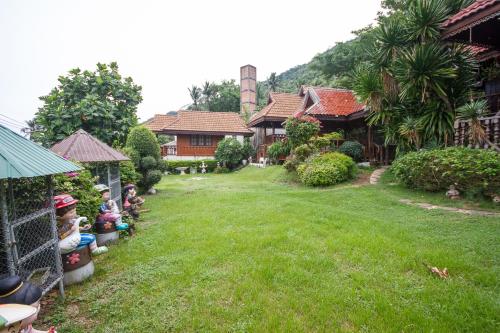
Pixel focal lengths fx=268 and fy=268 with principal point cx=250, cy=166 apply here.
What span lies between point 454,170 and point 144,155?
10.7 metres

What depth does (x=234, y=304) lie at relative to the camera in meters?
3.12

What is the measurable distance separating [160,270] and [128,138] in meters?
8.50

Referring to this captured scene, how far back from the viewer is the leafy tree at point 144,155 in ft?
35.8

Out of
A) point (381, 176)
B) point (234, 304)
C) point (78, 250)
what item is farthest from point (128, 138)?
point (381, 176)

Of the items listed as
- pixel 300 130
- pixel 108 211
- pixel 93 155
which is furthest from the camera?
pixel 300 130

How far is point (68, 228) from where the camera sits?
4.04 m

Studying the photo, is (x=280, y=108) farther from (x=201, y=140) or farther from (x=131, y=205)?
(x=131, y=205)

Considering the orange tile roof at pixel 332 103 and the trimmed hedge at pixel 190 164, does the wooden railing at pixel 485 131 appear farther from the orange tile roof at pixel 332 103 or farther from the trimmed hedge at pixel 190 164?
the trimmed hedge at pixel 190 164

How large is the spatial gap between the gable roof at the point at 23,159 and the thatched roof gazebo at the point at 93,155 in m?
2.57

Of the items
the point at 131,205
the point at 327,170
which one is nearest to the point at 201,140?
the point at 327,170

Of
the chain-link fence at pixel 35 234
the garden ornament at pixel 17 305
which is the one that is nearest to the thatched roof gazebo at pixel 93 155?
the chain-link fence at pixel 35 234

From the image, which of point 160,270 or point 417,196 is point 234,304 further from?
point 417,196

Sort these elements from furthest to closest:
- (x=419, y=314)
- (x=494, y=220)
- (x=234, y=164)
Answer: (x=234, y=164), (x=494, y=220), (x=419, y=314)

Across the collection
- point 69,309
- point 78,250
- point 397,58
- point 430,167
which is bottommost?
point 69,309
